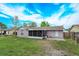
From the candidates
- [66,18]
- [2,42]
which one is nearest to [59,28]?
[66,18]

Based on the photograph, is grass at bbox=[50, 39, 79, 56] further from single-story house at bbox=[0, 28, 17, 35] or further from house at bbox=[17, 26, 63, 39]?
single-story house at bbox=[0, 28, 17, 35]

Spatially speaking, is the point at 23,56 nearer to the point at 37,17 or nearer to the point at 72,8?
the point at 37,17

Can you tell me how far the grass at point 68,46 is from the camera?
307 centimetres

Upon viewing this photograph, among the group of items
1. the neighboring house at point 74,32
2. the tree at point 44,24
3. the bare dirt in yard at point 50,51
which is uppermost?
the tree at point 44,24

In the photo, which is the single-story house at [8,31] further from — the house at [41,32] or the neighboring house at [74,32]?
the neighboring house at [74,32]

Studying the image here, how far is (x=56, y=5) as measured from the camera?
3088 mm

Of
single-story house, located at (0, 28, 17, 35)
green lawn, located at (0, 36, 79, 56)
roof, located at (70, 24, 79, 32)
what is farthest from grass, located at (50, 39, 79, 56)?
single-story house, located at (0, 28, 17, 35)

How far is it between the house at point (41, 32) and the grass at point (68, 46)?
6 cm

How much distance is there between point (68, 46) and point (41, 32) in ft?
1.02

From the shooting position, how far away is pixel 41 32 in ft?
10.3

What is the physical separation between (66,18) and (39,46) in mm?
397

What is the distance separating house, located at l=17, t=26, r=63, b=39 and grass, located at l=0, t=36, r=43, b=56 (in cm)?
6

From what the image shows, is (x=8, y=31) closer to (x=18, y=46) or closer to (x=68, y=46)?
(x=18, y=46)

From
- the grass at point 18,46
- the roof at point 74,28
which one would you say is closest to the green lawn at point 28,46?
the grass at point 18,46
